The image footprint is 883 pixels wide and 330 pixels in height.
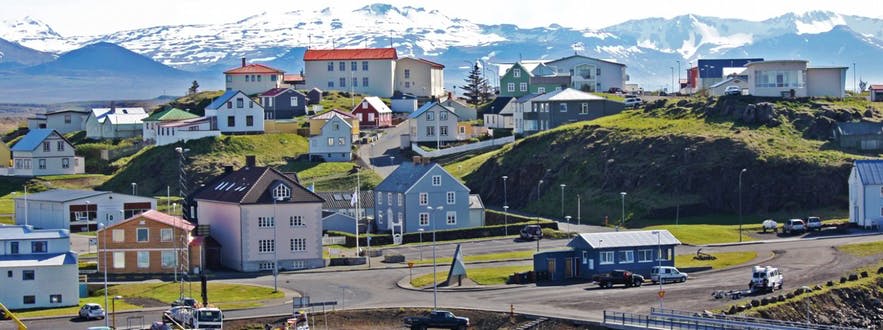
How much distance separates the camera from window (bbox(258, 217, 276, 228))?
89375 mm

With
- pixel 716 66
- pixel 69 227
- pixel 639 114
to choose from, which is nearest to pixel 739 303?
pixel 69 227

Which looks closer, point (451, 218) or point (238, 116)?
point (451, 218)

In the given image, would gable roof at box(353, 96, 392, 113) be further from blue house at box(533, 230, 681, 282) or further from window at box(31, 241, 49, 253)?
window at box(31, 241, 49, 253)

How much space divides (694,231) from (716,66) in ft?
236

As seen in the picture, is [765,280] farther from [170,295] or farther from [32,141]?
[32,141]

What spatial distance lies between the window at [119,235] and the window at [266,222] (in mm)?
6888

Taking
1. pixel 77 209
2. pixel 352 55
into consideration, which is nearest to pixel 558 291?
pixel 77 209

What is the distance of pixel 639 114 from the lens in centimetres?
13200

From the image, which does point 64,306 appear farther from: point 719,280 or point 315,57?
point 315,57

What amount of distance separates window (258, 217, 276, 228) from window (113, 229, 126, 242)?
271 inches

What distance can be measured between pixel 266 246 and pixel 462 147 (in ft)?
163

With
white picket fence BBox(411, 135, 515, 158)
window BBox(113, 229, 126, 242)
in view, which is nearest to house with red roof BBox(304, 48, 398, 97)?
white picket fence BBox(411, 135, 515, 158)

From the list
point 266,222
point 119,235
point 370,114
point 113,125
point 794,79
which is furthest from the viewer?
point 113,125

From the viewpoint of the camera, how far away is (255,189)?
9006 cm
